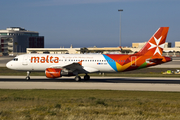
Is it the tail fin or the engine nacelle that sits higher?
the tail fin

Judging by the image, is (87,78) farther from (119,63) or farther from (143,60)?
(143,60)

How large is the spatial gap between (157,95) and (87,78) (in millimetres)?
15690

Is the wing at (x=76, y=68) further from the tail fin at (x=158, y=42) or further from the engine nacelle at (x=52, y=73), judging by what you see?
the tail fin at (x=158, y=42)

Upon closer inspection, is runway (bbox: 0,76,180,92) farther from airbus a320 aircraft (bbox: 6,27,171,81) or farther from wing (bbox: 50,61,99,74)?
airbus a320 aircraft (bbox: 6,27,171,81)

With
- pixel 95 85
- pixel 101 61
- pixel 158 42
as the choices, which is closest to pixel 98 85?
pixel 95 85

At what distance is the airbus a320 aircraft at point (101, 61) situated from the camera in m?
38.8

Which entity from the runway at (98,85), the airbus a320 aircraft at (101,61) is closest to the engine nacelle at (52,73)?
the airbus a320 aircraft at (101,61)

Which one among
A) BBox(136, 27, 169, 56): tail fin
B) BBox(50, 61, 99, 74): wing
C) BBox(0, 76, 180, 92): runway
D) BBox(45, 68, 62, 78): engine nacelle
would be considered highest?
BBox(136, 27, 169, 56): tail fin

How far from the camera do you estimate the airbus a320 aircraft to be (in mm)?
38750

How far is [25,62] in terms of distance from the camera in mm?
40438

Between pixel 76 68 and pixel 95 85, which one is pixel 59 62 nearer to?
pixel 76 68

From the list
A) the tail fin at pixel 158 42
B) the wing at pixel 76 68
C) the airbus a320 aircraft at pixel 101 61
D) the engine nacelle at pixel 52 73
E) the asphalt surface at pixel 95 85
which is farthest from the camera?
the tail fin at pixel 158 42

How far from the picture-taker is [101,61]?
39.3 m

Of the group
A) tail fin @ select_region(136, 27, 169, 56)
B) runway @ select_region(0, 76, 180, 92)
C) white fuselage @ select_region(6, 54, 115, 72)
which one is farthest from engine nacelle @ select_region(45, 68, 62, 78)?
tail fin @ select_region(136, 27, 169, 56)
